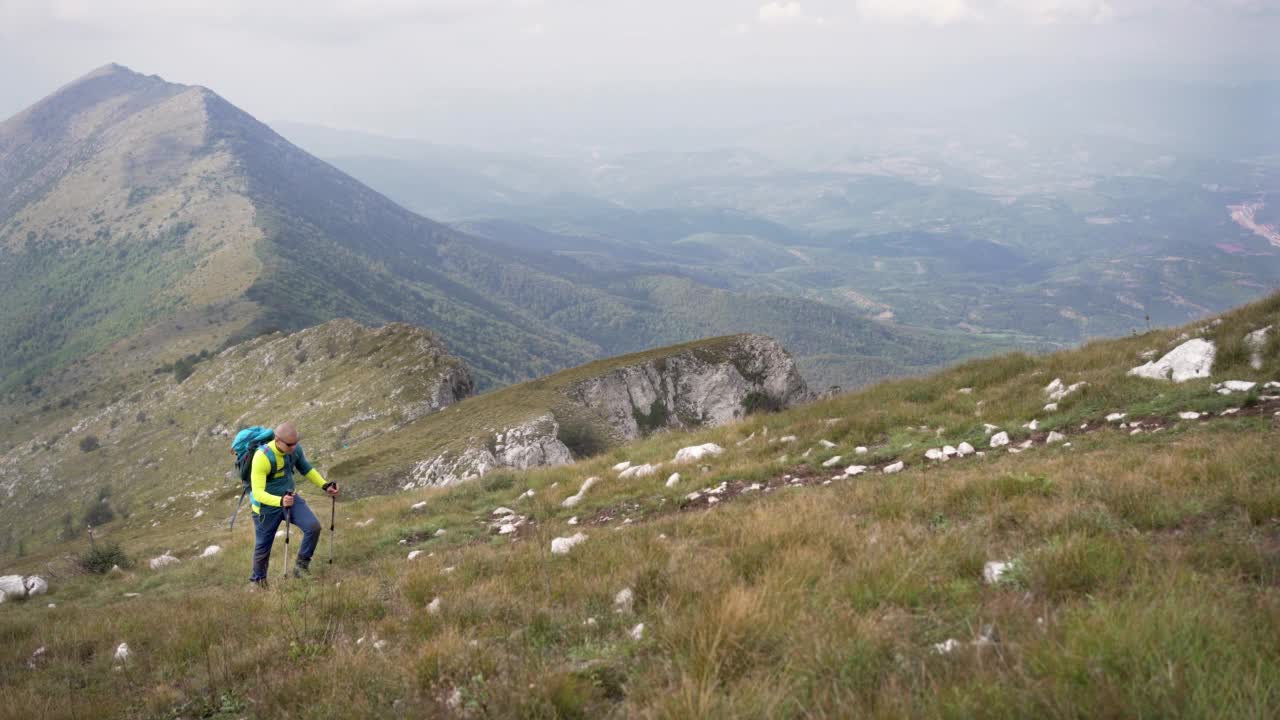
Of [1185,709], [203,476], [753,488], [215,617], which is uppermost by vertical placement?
[1185,709]

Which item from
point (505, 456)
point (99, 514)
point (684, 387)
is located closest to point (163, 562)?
point (505, 456)

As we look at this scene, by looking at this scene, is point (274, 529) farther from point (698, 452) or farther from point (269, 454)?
point (698, 452)

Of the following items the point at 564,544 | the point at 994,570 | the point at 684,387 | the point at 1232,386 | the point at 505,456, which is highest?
the point at 994,570

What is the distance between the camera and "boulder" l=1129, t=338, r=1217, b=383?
11648 millimetres

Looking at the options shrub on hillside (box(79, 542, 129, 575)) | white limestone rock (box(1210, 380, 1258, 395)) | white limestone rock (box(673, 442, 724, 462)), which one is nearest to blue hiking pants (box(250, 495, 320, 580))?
white limestone rock (box(673, 442, 724, 462))

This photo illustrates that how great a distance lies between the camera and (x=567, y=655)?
14.8 feet

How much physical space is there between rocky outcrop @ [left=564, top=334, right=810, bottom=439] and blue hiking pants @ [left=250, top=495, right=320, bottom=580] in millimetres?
38947

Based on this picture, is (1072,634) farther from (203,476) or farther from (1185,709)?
(203,476)

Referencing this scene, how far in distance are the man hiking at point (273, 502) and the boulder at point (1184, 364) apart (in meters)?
15.3

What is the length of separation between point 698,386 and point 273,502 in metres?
47.7

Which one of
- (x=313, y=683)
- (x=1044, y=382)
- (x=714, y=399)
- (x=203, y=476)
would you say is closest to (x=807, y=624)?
(x=313, y=683)

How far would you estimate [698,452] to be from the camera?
14.7 m

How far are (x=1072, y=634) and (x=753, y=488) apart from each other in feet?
26.4

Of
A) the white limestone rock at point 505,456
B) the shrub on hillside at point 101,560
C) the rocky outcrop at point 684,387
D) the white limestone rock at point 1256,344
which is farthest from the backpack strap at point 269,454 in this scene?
the rocky outcrop at point 684,387
